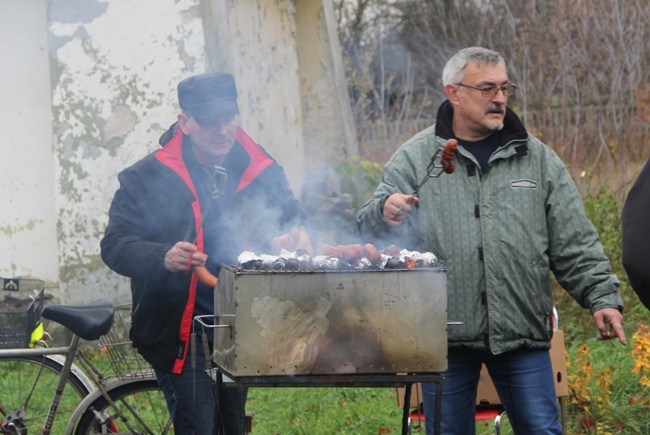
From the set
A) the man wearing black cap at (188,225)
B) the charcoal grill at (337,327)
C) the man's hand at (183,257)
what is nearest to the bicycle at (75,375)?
the man wearing black cap at (188,225)

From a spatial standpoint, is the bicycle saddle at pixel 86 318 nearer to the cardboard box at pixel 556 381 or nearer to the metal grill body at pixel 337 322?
the cardboard box at pixel 556 381

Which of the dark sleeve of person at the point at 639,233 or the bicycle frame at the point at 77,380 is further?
the bicycle frame at the point at 77,380

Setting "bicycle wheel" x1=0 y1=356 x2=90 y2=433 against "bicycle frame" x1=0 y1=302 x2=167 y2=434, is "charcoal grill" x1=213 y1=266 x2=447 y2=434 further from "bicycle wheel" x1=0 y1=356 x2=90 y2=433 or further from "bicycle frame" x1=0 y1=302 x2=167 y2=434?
"bicycle wheel" x1=0 y1=356 x2=90 y2=433

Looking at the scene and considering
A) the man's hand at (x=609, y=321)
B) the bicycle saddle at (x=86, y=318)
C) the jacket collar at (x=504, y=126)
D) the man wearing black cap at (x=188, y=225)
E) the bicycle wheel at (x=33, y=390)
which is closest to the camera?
A: the man's hand at (x=609, y=321)

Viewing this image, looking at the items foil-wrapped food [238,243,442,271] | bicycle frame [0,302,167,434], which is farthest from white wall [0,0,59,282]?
foil-wrapped food [238,243,442,271]

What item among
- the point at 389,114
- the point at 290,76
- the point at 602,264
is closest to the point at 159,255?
the point at 602,264

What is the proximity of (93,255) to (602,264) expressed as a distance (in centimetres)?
563

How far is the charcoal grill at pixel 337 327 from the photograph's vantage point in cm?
407

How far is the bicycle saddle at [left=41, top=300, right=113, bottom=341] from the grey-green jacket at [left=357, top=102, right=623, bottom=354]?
5.90ft

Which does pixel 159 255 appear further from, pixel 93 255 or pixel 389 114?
pixel 389 114

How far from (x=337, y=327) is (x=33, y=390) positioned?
3022 millimetres

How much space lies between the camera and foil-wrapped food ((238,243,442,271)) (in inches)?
167

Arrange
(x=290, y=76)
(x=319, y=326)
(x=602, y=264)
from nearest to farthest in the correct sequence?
(x=319, y=326)
(x=602, y=264)
(x=290, y=76)

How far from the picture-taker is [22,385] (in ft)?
22.1
